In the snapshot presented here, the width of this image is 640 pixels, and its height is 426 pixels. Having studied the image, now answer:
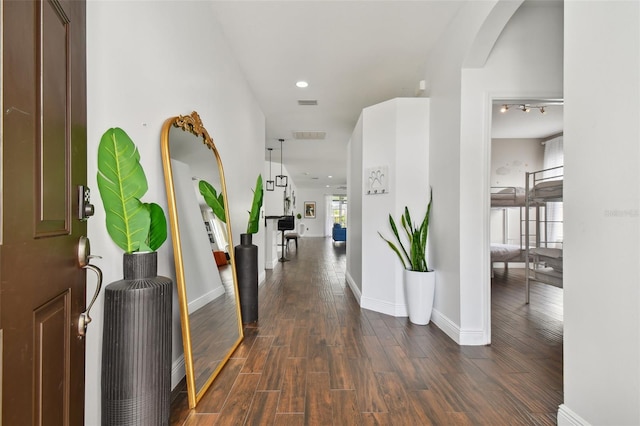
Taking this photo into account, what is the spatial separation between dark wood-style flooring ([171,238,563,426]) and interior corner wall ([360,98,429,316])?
0.91 feet

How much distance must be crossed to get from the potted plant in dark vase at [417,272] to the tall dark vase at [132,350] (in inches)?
92.0

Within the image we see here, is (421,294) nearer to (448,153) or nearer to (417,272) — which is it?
(417,272)

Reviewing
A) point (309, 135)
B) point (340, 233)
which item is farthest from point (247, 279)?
point (340, 233)

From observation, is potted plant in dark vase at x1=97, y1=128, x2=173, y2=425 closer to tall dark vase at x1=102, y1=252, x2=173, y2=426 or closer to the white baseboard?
tall dark vase at x1=102, y1=252, x2=173, y2=426

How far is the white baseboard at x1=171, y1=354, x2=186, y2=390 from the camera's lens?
176 cm

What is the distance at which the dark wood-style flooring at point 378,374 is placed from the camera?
1.55 m

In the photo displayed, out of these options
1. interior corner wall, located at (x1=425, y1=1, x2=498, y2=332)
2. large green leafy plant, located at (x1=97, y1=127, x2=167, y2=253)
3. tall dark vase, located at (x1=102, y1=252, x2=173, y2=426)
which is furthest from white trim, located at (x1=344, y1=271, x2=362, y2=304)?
large green leafy plant, located at (x1=97, y1=127, x2=167, y2=253)

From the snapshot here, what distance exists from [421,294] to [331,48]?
2701 millimetres

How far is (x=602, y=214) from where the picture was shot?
1245 mm

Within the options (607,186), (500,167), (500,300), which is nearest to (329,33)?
(607,186)

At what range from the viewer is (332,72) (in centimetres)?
353

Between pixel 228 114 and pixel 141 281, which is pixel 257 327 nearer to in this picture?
pixel 141 281

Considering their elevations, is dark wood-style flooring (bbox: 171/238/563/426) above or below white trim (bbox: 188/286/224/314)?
below

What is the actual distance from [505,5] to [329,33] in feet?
4.80
